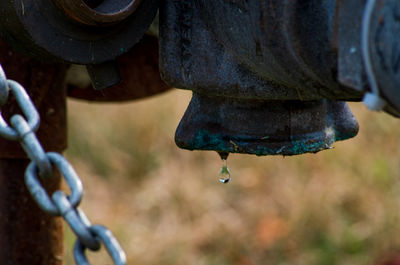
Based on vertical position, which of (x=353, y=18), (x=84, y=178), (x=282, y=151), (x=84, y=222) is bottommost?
(x=84, y=178)

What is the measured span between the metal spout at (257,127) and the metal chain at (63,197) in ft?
1.03

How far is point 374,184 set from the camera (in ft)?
10.2

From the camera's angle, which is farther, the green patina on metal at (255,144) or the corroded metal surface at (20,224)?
the corroded metal surface at (20,224)

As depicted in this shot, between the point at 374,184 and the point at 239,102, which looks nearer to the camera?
the point at 239,102

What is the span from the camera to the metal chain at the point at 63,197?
2.20 ft

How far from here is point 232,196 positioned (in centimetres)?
329

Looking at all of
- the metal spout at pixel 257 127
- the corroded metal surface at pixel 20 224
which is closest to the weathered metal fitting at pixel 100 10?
the metal spout at pixel 257 127

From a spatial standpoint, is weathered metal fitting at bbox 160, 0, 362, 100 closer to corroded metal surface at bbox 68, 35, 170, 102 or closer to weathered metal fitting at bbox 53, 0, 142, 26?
weathered metal fitting at bbox 53, 0, 142, 26

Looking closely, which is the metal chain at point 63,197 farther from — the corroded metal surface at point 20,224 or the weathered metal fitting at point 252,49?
the corroded metal surface at point 20,224

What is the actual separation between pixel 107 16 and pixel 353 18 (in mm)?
346

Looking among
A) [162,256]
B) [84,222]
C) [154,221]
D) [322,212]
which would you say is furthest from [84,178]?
[84,222]

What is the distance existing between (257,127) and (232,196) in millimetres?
2356

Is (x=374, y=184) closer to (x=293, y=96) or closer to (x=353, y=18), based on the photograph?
(x=293, y=96)

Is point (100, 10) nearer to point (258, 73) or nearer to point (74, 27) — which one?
point (74, 27)
